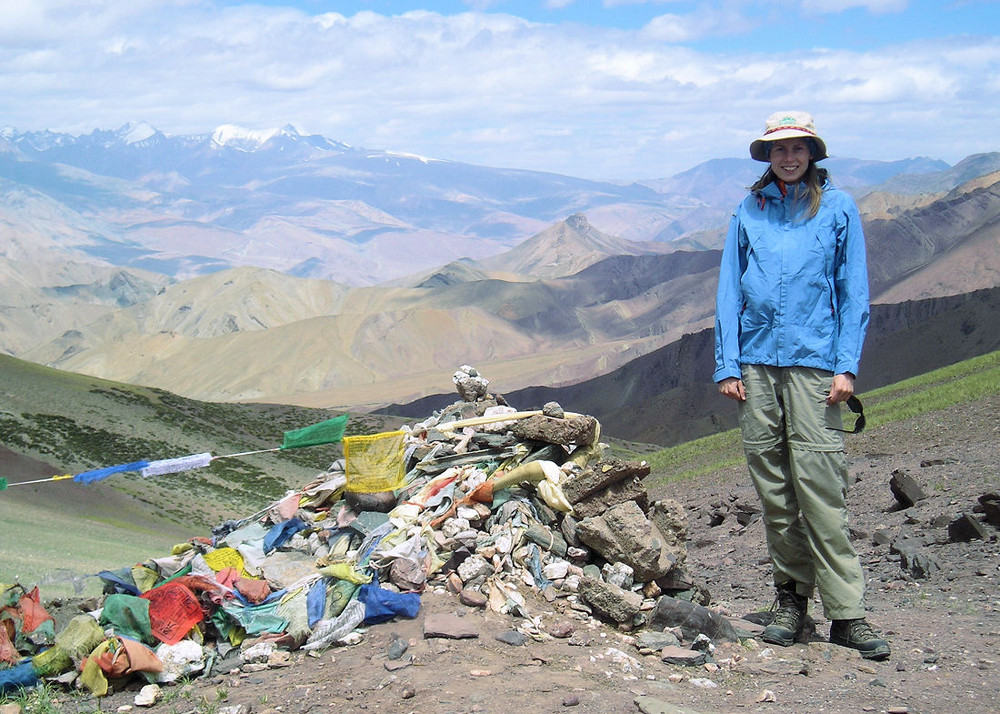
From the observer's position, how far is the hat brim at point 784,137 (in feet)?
17.6

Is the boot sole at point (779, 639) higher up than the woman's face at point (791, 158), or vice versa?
the woman's face at point (791, 158)

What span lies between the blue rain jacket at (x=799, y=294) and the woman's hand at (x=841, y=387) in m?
0.04

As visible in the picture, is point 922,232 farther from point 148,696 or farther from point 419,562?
point 148,696

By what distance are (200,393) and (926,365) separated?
10011cm

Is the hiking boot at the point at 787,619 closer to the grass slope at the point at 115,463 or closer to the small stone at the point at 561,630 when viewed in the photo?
the small stone at the point at 561,630

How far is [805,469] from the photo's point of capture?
5.30 m

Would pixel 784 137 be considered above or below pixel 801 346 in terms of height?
above

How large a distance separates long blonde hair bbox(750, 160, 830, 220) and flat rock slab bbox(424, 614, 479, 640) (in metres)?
2.99

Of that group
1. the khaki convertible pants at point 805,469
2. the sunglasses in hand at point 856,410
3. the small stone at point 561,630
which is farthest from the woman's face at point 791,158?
the small stone at point 561,630

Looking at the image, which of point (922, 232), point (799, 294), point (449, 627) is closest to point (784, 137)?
point (799, 294)

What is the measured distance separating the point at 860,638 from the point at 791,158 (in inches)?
107

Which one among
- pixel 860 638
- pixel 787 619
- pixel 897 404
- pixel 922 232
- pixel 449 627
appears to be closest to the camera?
pixel 860 638

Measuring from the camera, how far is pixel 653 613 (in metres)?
5.87

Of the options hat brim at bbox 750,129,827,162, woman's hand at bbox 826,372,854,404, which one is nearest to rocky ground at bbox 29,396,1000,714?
woman's hand at bbox 826,372,854,404
